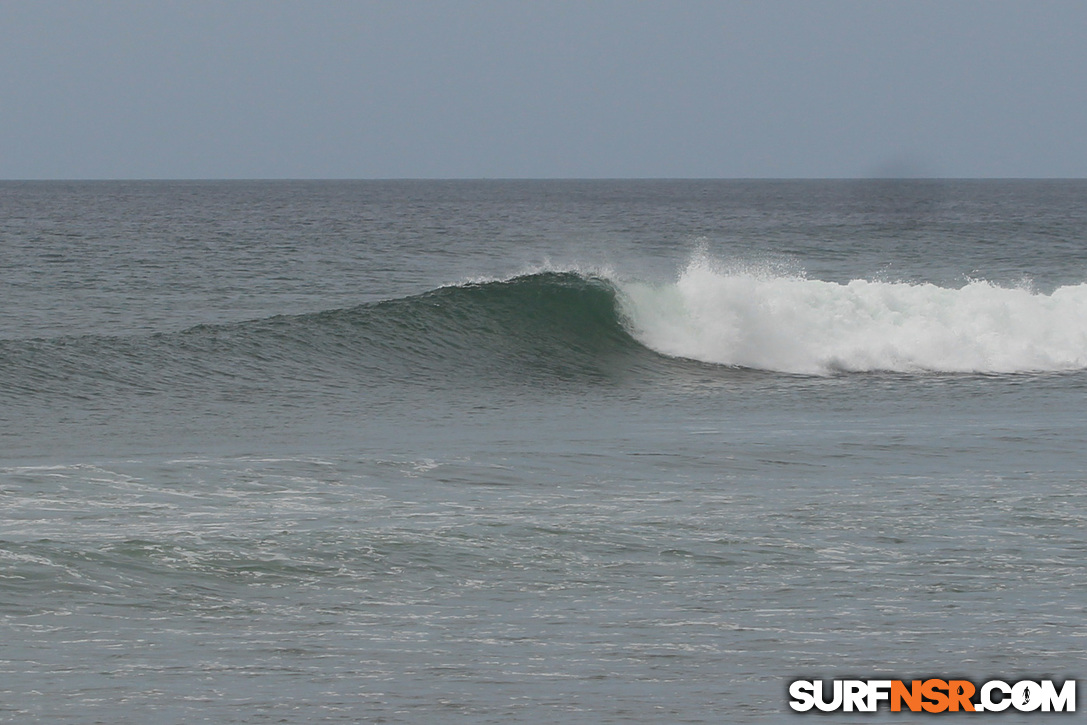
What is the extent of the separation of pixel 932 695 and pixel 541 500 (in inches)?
178

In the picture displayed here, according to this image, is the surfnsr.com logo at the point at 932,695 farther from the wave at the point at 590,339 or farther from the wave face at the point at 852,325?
the wave face at the point at 852,325

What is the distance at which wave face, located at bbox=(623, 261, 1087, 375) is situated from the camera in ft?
68.0

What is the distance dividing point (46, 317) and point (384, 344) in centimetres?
760

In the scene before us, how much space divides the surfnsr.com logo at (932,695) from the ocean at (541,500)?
118mm

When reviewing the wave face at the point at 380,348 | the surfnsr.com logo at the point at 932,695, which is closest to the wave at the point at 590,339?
the wave face at the point at 380,348

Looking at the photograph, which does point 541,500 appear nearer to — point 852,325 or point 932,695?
point 932,695

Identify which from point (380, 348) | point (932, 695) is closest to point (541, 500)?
point (932, 695)

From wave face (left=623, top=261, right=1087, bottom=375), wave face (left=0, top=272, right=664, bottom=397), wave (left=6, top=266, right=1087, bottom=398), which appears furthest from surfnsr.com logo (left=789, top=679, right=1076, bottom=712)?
wave face (left=623, top=261, right=1087, bottom=375)

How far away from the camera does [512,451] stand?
12.6m

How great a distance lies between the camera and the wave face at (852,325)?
68.0 feet

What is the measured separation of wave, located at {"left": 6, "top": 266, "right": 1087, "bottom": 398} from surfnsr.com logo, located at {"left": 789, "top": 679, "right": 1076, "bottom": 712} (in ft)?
36.8

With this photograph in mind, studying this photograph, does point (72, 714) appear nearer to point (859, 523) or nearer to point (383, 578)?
point (383, 578)

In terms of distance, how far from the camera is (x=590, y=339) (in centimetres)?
2177

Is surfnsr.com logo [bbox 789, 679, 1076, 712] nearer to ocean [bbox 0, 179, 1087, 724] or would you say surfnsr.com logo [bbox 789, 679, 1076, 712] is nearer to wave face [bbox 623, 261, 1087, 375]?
ocean [bbox 0, 179, 1087, 724]
